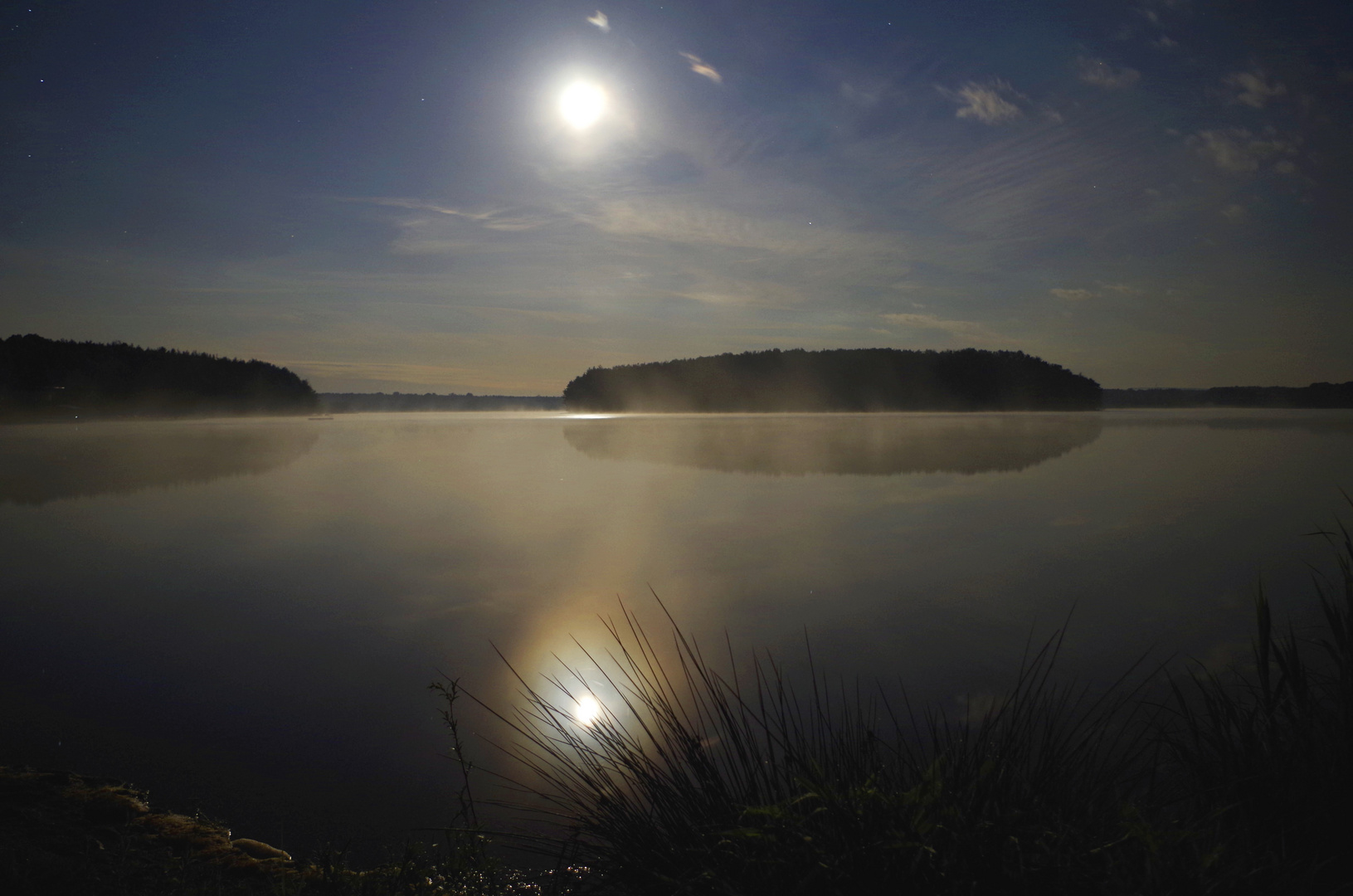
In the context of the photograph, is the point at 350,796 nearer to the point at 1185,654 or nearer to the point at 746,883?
the point at 746,883

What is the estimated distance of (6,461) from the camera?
78.9 feet

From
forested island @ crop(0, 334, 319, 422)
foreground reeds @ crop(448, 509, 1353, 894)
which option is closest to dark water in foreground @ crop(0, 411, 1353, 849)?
foreground reeds @ crop(448, 509, 1353, 894)

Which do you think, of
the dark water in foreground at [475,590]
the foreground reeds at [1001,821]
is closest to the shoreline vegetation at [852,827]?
the foreground reeds at [1001,821]

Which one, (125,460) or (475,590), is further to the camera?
(125,460)

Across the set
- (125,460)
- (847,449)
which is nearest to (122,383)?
(125,460)

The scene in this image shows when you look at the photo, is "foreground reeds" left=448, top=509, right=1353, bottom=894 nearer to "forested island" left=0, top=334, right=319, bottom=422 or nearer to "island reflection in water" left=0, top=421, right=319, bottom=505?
"island reflection in water" left=0, top=421, right=319, bottom=505

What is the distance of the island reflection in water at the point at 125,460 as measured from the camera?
16.9 meters

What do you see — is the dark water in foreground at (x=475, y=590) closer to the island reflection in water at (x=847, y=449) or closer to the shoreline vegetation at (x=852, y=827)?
the shoreline vegetation at (x=852, y=827)

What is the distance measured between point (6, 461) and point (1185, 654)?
34587 mm

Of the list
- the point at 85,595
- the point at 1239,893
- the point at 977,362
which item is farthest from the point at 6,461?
the point at 977,362

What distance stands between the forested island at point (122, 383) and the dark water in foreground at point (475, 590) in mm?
50087

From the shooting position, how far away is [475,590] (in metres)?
7.46

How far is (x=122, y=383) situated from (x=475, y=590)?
7354 cm

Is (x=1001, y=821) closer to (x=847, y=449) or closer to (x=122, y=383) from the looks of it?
(x=847, y=449)
